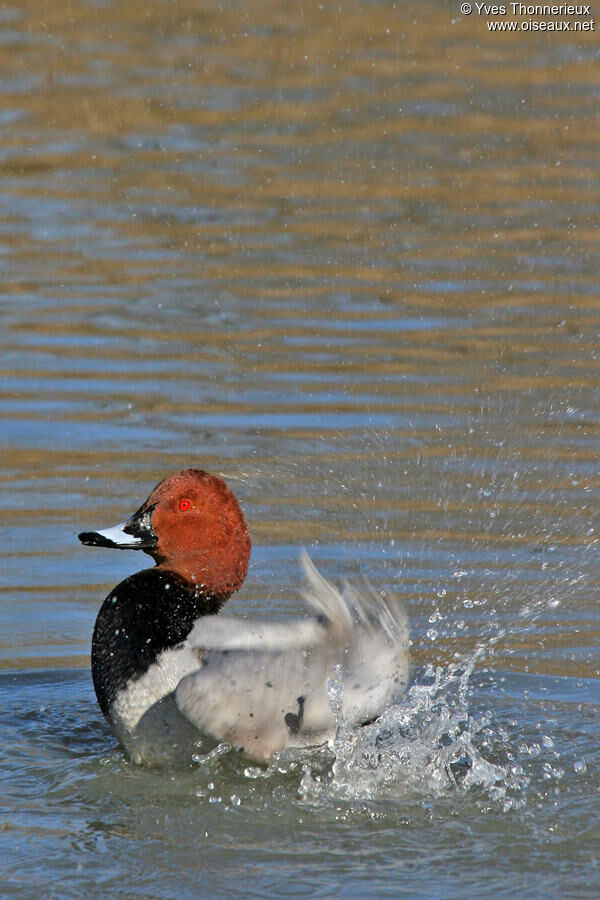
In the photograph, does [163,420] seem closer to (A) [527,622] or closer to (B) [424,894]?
(A) [527,622]

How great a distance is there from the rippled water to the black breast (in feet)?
1.03

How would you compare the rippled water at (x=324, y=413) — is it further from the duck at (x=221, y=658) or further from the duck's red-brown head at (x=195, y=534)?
the duck's red-brown head at (x=195, y=534)

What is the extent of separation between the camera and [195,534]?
5.21 m

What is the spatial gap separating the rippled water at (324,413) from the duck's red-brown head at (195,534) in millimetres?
646

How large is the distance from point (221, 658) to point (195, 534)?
529 mm

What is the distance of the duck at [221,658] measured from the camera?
4785 mm

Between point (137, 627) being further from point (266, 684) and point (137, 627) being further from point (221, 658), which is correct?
point (266, 684)

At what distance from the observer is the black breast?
493 centimetres

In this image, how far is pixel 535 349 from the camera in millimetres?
8773

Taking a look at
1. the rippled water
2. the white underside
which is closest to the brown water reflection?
the rippled water

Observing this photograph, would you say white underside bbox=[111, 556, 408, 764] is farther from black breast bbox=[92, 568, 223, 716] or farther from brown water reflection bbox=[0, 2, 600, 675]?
brown water reflection bbox=[0, 2, 600, 675]

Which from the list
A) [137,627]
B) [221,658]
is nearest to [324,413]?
[137,627]

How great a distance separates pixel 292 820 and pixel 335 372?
4.15 m

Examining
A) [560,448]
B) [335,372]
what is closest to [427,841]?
[560,448]
